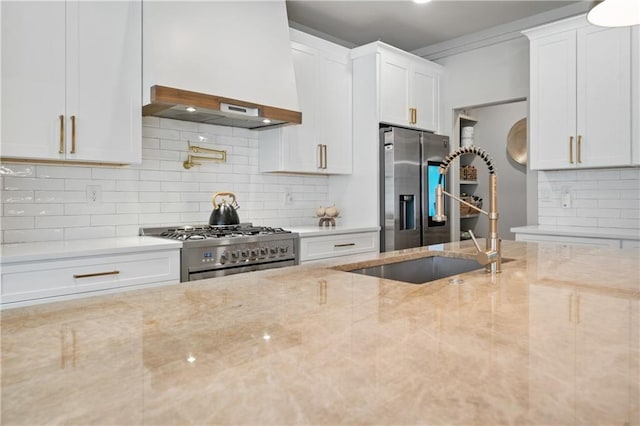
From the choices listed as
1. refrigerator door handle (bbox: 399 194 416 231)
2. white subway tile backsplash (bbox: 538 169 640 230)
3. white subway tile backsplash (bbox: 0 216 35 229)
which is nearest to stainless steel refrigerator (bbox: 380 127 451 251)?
refrigerator door handle (bbox: 399 194 416 231)

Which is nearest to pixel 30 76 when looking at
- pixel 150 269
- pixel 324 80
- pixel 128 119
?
pixel 128 119

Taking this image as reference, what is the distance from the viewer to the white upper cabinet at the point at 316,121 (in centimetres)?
372

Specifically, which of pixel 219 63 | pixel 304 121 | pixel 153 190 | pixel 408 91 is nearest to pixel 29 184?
pixel 153 190

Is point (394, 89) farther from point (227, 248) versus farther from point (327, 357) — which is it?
point (327, 357)

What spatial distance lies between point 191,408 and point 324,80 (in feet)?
12.1

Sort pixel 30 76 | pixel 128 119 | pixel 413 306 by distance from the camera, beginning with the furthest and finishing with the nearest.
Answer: pixel 128 119 < pixel 30 76 < pixel 413 306

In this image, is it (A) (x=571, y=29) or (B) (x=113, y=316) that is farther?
(A) (x=571, y=29)

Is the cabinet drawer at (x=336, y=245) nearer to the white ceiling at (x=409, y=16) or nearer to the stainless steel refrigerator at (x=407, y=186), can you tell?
the stainless steel refrigerator at (x=407, y=186)

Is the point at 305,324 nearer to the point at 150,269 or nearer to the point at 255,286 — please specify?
the point at 255,286

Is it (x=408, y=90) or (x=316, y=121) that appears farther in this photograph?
(x=408, y=90)

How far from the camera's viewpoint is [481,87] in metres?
4.58

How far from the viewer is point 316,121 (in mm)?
3922

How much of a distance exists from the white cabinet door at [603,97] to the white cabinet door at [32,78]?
11.8 ft

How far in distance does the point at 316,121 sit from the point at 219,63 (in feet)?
3.72
